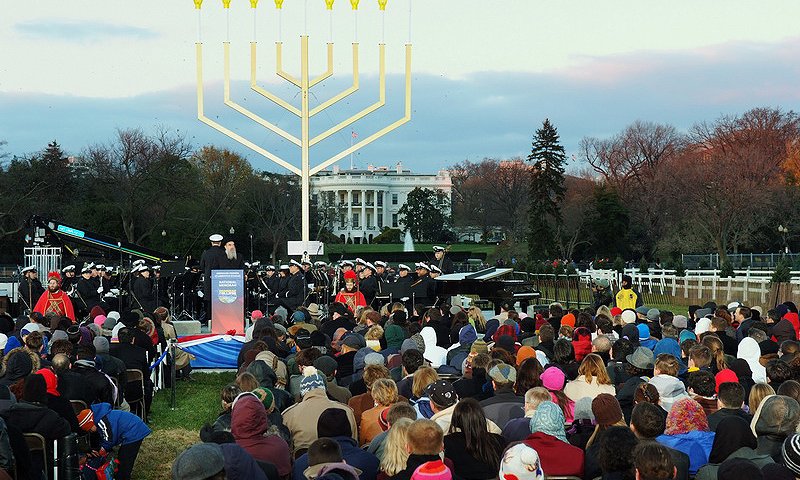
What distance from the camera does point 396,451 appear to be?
502 cm

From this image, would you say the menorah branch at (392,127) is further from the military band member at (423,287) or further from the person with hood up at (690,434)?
the person with hood up at (690,434)

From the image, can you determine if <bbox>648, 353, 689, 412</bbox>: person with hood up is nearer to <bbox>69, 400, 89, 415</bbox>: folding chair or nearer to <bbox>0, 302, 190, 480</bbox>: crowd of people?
<bbox>0, 302, 190, 480</bbox>: crowd of people

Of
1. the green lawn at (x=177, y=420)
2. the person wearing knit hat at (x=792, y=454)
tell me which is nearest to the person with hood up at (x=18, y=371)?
the green lawn at (x=177, y=420)

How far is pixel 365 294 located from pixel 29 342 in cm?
1163

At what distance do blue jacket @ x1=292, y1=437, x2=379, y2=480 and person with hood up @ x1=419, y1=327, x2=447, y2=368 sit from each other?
14.1 ft

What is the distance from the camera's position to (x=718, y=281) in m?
27.9

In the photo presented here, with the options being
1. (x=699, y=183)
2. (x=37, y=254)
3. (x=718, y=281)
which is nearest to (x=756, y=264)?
(x=699, y=183)

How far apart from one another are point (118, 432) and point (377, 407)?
1.98m

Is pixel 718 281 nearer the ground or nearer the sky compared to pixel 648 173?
nearer the ground

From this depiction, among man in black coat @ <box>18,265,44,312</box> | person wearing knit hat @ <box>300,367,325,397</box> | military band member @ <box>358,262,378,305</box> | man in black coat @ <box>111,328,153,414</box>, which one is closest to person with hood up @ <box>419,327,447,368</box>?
man in black coat @ <box>111,328,153,414</box>

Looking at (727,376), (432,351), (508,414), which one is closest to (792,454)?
(508,414)

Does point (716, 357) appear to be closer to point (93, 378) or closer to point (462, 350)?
point (462, 350)

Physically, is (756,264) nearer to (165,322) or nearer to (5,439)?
(165,322)

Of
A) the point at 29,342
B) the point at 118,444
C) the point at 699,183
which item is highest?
the point at 699,183
